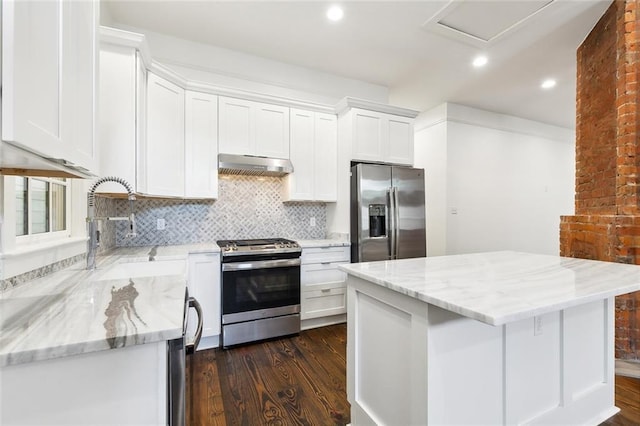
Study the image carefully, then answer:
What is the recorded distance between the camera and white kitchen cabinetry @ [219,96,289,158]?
2951 mm

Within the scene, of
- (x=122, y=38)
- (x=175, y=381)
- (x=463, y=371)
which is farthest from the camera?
(x=122, y=38)

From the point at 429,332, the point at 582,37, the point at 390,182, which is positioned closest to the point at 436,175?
the point at 390,182

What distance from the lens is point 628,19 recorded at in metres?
2.24

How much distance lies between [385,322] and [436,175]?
157 inches

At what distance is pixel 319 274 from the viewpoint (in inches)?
121

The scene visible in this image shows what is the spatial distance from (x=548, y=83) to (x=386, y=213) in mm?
3141

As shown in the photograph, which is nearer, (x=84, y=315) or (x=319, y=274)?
(x=84, y=315)

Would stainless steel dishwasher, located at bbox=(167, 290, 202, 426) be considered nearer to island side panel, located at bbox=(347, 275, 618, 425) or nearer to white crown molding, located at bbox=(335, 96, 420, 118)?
island side panel, located at bbox=(347, 275, 618, 425)

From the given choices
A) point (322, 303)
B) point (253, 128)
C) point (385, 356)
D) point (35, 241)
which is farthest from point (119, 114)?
point (322, 303)

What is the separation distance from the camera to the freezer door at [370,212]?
312cm

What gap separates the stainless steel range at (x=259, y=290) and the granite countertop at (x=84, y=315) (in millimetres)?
1230

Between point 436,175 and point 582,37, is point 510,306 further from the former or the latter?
point 436,175

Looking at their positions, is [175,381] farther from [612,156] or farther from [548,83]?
[548,83]

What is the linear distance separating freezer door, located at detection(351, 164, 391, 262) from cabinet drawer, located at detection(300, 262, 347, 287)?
25 cm
